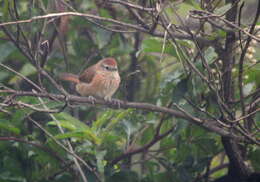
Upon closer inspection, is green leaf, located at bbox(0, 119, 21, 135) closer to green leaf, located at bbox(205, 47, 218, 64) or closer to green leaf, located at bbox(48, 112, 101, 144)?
green leaf, located at bbox(48, 112, 101, 144)

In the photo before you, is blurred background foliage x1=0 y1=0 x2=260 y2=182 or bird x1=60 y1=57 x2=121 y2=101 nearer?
blurred background foliage x1=0 y1=0 x2=260 y2=182

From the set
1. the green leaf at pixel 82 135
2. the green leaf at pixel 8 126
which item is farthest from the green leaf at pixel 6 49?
the green leaf at pixel 82 135

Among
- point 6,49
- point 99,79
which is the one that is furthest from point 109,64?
point 6,49

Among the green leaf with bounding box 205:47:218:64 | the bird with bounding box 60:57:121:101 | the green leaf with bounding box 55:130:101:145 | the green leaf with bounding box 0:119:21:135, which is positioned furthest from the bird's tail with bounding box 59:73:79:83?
the green leaf with bounding box 205:47:218:64

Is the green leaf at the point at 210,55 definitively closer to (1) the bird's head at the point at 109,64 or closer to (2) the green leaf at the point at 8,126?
(1) the bird's head at the point at 109,64

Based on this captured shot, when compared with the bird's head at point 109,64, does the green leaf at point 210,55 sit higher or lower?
higher

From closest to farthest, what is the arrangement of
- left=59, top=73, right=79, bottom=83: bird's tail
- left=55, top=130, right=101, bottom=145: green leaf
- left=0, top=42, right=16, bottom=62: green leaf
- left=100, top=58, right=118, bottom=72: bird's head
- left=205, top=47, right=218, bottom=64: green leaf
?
1. left=55, top=130, right=101, bottom=145: green leaf
2. left=205, top=47, right=218, bottom=64: green leaf
3. left=0, top=42, right=16, bottom=62: green leaf
4. left=59, top=73, right=79, bottom=83: bird's tail
5. left=100, top=58, right=118, bottom=72: bird's head

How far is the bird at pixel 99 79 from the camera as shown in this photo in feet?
14.2

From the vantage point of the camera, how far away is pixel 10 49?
3.71m

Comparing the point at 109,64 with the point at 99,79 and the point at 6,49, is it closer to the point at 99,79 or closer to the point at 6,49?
the point at 99,79

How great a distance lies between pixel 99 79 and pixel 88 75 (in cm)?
19

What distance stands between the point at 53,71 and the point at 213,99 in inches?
65.1

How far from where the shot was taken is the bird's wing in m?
4.60

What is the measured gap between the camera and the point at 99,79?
5.02 metres
